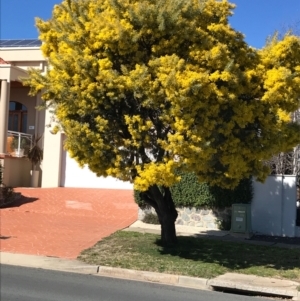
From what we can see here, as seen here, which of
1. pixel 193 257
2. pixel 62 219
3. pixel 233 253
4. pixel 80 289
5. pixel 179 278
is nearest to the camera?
pixel 80 289

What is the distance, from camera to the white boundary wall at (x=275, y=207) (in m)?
14.9

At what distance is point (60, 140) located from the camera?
69.8 ft

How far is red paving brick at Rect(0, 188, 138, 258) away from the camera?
499 inches

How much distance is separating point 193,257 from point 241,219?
327 centimetres

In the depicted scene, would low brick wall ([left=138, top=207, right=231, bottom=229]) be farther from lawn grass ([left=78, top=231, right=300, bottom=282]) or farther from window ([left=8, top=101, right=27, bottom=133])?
window ([left=8, top=101, right=27, bottom=133])

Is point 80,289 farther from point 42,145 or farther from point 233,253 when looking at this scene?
point 42,145

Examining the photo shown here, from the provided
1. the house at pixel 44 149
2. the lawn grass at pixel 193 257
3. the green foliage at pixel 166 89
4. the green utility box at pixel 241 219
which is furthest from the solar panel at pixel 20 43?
the green foliage at pixel 166 89

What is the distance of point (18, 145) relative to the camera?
72.5ft

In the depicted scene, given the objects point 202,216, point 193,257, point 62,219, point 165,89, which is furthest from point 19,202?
point 165,89

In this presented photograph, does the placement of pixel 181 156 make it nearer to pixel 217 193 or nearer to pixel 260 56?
pixel 260 56

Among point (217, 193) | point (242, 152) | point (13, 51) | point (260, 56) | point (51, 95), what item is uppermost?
point (13, 51)

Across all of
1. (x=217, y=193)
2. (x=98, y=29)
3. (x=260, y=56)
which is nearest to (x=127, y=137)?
(x=98, y=29)

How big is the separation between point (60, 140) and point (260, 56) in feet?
39.4

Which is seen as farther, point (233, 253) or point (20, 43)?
point (20, 43)
